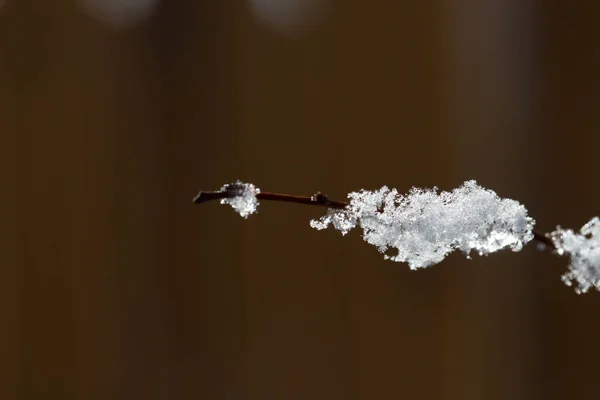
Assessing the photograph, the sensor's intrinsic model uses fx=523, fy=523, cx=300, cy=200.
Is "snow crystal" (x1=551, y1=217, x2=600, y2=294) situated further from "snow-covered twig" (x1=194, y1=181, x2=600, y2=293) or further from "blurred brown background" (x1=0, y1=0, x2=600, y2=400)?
"blurred brown background" (x1=0, y1=0, x2=600, y2=400)

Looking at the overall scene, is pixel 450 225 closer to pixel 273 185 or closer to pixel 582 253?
pixel 582 253

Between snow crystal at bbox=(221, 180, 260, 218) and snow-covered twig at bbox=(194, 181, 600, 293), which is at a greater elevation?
snow crystal at bbox=(221, 180, 260, 218)

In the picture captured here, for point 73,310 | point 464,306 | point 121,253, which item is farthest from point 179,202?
point 464,306

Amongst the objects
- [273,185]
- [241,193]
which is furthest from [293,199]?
[273,185]

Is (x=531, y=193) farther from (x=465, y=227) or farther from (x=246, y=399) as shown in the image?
(x=465, y=227)

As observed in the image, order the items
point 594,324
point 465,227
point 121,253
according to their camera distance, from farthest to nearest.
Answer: point 121,253 < point 594,324 < point 465,227

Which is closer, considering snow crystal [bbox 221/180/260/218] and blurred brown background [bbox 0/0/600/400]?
snow crystal [bbox 221/180/260/218]

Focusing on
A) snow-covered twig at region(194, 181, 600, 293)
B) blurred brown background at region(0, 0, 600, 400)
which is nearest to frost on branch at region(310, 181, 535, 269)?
snow-covered twig at region(194, 181, 600, 293)
